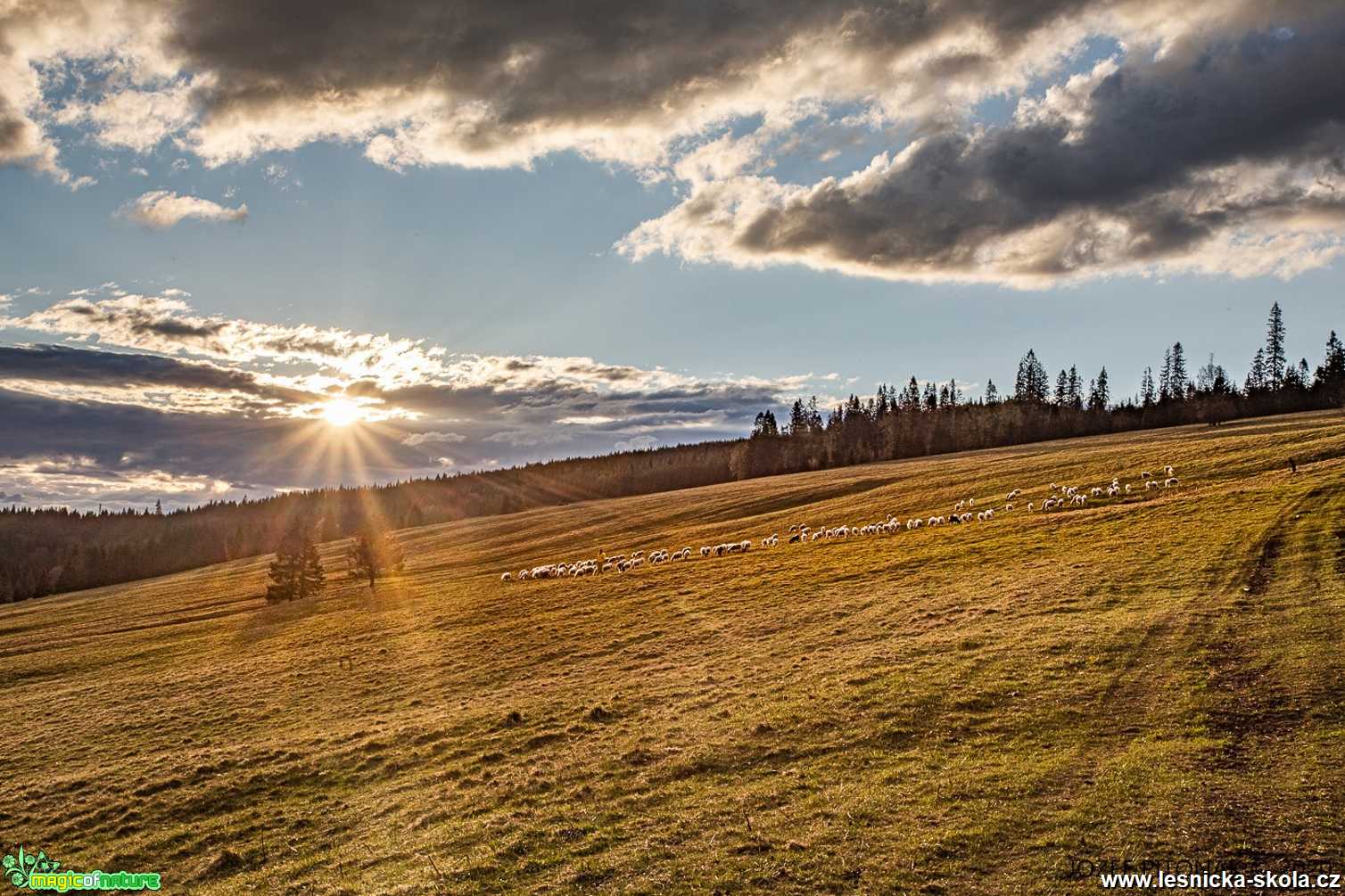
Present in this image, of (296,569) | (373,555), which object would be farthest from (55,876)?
(296,569)

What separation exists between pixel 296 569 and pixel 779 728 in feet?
232

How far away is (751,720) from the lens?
21438 millimetres

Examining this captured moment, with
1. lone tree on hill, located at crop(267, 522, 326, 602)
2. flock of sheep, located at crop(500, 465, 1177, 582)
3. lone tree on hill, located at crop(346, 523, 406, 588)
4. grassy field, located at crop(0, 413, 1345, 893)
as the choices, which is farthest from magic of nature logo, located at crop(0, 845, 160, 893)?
lone tree on hill, located at crop(267, 522, 326, 602)

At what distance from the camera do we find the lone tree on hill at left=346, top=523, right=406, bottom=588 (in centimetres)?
7538

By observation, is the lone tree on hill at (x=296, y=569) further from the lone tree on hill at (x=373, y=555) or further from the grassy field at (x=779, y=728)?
the grassy field at (x=779, y=728)

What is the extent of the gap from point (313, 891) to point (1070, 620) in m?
25.3

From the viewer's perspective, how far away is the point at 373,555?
249 ft

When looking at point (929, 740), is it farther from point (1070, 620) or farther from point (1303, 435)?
point (1303, 435)

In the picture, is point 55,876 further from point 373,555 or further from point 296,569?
point 296,569

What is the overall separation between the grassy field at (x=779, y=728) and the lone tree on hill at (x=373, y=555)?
26.4 meters

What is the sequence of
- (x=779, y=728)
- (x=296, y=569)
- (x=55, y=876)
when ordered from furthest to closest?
(x=296, y=569)
(x=779, y=728)
(x=55, y=876)

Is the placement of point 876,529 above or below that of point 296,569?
above

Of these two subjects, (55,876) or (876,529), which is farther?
(876,529)

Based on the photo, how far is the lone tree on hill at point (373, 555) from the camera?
7538cm
